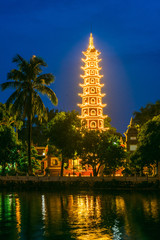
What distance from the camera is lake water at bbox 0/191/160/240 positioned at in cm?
1675

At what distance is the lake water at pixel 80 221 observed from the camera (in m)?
16.8

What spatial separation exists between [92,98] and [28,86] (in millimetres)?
34353

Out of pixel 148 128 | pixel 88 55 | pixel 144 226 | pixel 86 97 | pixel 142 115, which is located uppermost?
pixel 88 55

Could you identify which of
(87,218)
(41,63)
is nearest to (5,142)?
(41,63)

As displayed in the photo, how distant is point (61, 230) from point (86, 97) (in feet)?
195

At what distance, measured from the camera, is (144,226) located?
19.0 m

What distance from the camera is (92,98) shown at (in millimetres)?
75938

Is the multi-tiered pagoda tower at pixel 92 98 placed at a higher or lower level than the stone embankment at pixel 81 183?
higher

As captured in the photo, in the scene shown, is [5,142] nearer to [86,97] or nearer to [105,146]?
[105,146]

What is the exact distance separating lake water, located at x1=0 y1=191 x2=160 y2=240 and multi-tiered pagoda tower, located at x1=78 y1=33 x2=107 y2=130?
4630cm

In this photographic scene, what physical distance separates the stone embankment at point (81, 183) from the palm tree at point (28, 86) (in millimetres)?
2886

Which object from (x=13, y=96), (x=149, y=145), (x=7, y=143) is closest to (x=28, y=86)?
(x=13, y=96)

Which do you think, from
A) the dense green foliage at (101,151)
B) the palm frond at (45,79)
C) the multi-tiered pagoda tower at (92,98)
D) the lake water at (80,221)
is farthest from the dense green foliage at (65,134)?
the lake water at (80,221)

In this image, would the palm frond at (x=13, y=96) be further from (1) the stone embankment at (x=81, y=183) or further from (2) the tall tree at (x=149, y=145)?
(2) the tall tree at (x=149, y=145)
